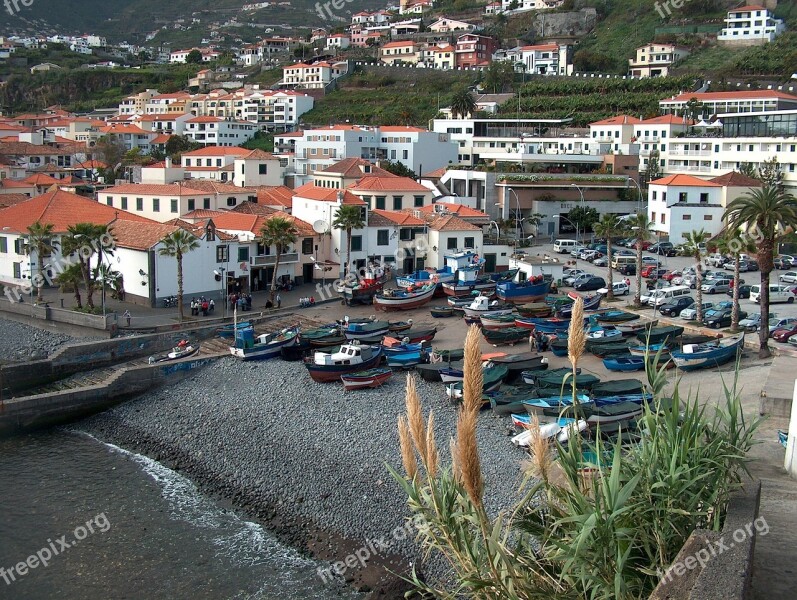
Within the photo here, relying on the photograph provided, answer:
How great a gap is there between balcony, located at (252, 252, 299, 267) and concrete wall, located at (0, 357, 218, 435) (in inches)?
441

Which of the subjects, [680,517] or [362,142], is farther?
[362,142]

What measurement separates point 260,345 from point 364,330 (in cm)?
450

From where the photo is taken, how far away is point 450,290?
4331cm

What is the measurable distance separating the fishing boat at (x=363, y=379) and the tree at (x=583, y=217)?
3466 cm

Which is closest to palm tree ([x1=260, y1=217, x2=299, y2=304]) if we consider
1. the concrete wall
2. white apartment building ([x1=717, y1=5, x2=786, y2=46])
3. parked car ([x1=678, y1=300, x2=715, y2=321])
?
the concrete wall

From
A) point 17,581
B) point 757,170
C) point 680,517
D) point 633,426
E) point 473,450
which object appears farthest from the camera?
point 757,170

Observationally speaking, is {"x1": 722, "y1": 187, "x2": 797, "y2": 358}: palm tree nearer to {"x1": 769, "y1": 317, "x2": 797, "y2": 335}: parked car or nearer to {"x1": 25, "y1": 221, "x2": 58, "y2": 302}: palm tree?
{"x1": 769, "y1": 317, "x2": 797, "y2": 335}: parked car

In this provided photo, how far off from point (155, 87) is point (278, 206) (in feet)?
320

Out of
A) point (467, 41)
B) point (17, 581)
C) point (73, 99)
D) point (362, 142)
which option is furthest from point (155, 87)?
point (17, 581)

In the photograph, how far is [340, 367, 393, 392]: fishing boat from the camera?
99.8 ft

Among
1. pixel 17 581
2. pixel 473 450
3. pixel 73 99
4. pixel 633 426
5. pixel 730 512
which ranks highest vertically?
pixel 73 99

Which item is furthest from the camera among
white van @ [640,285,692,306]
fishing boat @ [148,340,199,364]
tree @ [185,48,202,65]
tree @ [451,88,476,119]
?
tree @ [185,48,202,65]

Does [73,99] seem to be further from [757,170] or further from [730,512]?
[730,512]

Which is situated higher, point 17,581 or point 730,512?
point 730,512
